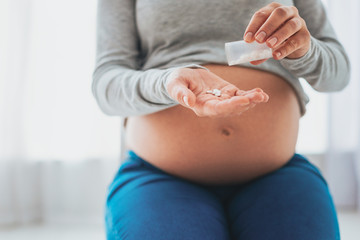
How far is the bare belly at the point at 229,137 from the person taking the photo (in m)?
0.75

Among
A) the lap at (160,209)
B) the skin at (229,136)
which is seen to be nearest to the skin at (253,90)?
the skin at (229,136)

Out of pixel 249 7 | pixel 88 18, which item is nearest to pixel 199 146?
pixel 249 7

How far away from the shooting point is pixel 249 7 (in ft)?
2.48

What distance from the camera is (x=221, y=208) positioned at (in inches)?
30.7

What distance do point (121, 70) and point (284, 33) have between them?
0.37 meters

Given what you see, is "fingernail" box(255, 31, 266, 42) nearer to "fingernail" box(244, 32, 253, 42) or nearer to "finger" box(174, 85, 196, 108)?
"fingernail" box(244, 32, 253, 42)

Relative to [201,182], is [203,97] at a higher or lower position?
higher

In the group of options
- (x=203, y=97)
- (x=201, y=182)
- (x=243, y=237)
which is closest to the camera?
(x=203, y=97)

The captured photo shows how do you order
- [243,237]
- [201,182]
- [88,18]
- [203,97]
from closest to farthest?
[203,97], [243,237], [201,182], [88,18]

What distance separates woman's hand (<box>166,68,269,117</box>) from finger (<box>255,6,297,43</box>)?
0.30 feet

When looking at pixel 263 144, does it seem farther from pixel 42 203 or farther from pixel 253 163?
pixel 42 203

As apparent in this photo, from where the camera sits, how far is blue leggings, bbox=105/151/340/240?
672 mm

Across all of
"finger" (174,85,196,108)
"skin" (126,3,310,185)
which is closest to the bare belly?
"skin" (126,3,310,185)

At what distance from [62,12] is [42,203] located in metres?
0.75
